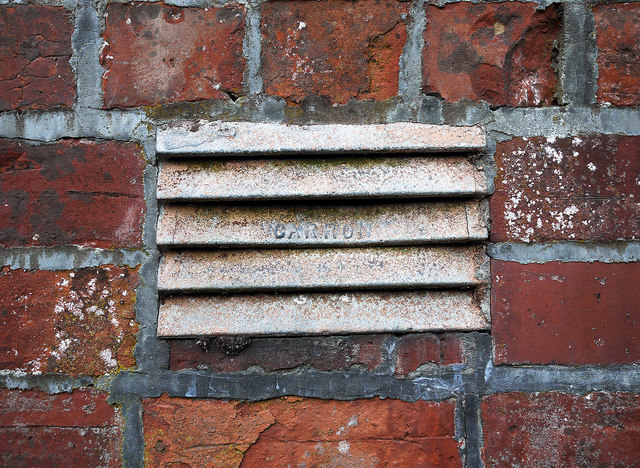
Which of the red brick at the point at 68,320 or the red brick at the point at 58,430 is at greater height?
the red brick at the point at 68,320

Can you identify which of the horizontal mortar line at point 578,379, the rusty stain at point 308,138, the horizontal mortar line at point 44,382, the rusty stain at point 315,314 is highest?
the rusty stain at point 308,138

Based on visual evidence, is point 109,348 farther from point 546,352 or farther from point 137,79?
point 546,352

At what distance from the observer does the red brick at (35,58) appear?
97 cm

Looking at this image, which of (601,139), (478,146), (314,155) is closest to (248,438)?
(314,155)

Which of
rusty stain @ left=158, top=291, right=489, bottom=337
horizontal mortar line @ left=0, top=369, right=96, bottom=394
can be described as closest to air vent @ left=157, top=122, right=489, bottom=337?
rusty stain @ left=158, top=291, right=489, bottom=337

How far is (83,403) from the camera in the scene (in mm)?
941

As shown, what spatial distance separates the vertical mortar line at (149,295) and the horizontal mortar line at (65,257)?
0.03 metres

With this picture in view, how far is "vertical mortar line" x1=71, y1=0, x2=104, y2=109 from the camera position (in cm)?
97

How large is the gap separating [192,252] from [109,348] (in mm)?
265

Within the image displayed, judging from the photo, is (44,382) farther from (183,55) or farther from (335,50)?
(335,50)

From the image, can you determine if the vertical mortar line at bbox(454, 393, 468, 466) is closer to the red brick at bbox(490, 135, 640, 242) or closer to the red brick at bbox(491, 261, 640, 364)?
the red brick at bbox(491, 261, 640, 364)

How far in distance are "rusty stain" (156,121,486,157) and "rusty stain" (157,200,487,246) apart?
12cm

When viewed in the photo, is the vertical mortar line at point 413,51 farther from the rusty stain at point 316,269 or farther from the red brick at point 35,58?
the red brick at point 35,58

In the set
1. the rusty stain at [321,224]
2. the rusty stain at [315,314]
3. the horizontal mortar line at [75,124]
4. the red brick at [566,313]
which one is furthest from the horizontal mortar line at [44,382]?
the red brick at [566,313]
